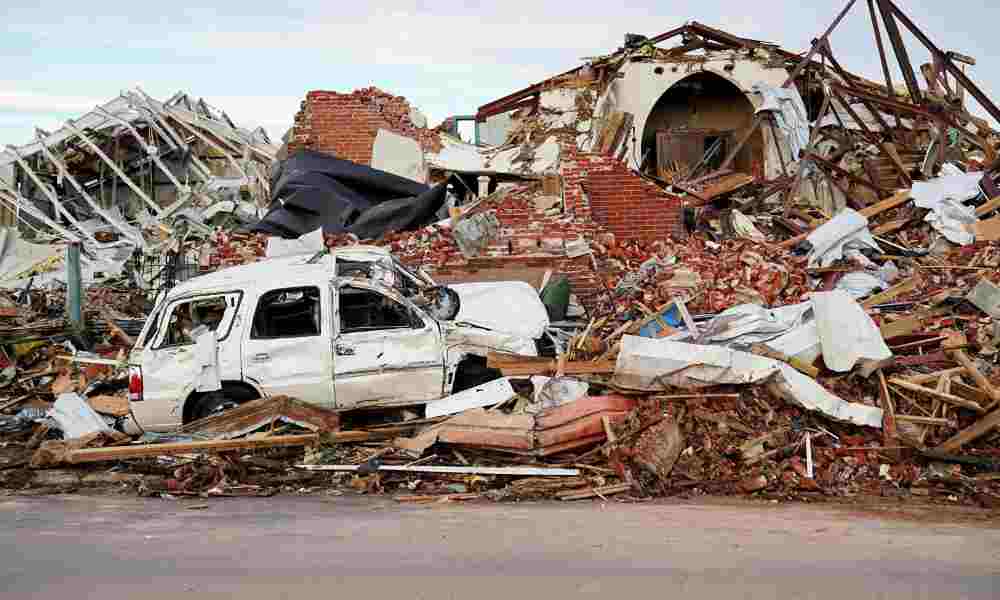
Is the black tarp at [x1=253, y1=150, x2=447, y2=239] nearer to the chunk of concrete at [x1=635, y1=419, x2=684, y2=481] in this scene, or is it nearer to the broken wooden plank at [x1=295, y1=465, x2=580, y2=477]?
the broken wooden plank at [x1=295, y1=465, x2=580, y2=477]

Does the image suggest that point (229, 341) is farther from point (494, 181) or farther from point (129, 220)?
point (129, 220)

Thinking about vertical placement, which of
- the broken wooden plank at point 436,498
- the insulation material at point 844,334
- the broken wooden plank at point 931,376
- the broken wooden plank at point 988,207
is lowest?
the broken wooden plank at point 436,498

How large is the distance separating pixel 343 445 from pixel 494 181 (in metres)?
7.81

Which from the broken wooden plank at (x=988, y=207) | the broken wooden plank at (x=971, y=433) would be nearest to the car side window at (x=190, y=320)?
the broken wooden plank at (x=971, y=433)

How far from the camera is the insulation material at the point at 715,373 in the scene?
27.8 ft

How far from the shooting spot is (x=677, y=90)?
71.5 ft

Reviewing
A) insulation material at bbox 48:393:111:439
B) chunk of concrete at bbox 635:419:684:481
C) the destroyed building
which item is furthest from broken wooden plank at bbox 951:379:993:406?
the destroyed building

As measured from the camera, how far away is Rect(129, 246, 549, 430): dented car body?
9.33m

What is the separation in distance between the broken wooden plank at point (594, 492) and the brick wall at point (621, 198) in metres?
6.99

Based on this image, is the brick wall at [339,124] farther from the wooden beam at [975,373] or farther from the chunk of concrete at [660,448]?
the wooden beam at [975,373]

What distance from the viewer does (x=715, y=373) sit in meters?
8.61

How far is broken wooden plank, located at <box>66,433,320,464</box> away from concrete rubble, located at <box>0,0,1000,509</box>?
2 cm

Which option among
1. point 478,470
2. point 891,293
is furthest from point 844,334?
point 478,470

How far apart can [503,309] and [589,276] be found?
2664mm
